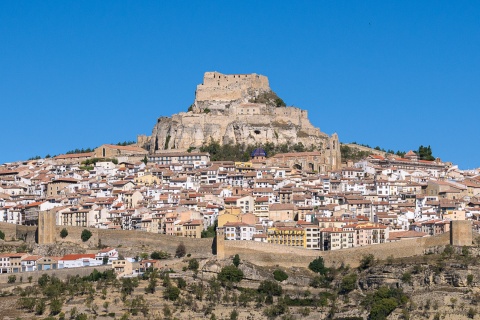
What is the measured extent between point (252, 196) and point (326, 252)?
29.9ft

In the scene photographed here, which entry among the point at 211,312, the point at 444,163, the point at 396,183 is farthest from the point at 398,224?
the point at 444,163

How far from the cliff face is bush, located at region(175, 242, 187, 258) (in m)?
19.2

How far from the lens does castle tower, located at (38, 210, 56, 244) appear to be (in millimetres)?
60188

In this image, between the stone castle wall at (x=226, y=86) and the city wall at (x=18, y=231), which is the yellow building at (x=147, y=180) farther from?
the stone castle wall at (x=226, y=86)

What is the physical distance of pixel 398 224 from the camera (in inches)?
2399

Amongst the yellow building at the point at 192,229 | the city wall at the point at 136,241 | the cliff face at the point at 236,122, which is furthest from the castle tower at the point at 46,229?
the cliff face at the point at 236,122

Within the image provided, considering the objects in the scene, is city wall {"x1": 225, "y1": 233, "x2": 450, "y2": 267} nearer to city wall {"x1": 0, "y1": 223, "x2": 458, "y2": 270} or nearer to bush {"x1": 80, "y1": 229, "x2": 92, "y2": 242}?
city wall {"x1": 0, "y1": 223, "x2": 458, "y2": 270}

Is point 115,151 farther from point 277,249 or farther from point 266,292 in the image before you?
point 266,292

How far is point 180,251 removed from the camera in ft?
188

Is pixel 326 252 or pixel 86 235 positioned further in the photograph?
pixel 86 235

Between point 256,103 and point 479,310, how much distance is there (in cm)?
3031

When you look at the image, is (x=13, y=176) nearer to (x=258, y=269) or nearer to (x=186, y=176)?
(x=186, y=176)

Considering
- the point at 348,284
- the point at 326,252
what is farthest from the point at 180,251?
the point at 348,284

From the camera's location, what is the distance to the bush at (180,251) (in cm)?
5728
